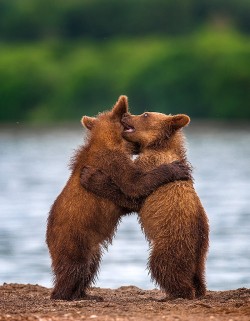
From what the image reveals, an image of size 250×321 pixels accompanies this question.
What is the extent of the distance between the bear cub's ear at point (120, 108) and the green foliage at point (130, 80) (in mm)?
40364

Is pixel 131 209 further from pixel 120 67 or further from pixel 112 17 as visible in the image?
pixel 112 17

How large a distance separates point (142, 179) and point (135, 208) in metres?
0.25

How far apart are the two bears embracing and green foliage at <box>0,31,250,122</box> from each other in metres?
40.5

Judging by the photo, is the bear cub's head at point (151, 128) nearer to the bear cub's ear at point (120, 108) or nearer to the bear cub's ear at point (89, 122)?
the bear cub's ear at point (120, 108)

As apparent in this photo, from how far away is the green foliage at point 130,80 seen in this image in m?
53.0

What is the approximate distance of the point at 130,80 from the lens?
5278 centimetres

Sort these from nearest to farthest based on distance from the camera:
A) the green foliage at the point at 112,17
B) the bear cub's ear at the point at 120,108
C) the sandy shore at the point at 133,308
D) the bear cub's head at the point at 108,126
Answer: the sandy shore at the point at 133,308 → the bear cub's head at the point at 108,126 → the bear cub's ear at the point at 120,108 → the green foliage at the point at 112,17

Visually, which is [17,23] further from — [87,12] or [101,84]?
[101,84]

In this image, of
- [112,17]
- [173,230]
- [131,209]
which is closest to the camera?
[173,230]

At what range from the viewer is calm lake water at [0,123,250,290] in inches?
621

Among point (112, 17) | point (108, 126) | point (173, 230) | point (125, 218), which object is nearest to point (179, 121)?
point (108, 126)

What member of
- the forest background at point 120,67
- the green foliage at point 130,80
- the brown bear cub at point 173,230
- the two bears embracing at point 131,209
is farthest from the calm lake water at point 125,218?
the forest background at point 120,67

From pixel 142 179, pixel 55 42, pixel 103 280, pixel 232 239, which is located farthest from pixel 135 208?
pixel 55 42

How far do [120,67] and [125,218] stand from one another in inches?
1245
